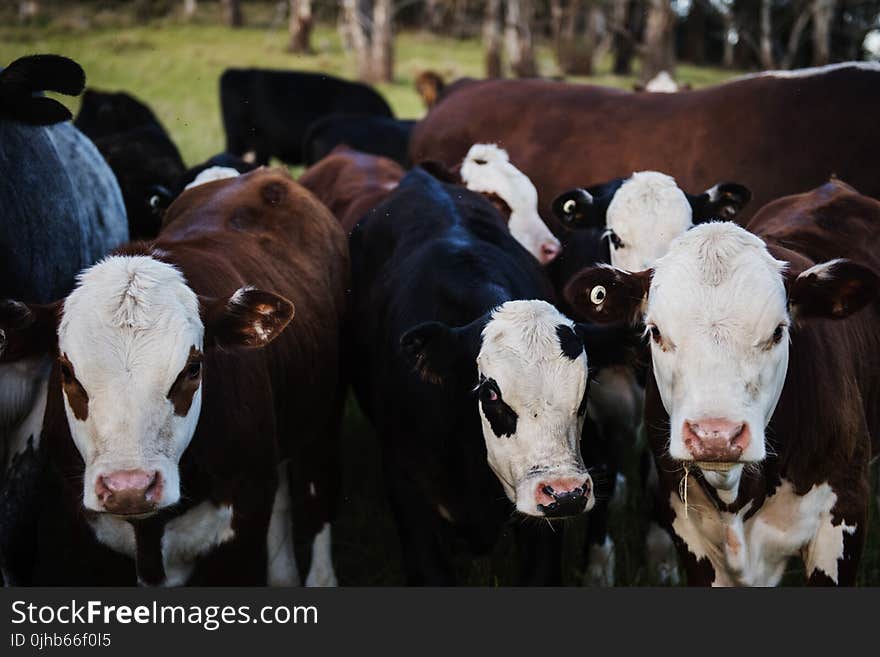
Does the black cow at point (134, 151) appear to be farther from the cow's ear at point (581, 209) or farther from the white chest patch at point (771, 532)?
the white chest patch at point (771, 532)

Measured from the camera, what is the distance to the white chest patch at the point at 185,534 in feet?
13.3

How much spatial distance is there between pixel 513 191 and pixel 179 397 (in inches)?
147

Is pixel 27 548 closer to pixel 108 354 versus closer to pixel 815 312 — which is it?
pixel 108 354

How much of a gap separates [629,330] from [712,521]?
0.73 meters

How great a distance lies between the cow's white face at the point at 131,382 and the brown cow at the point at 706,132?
410cm

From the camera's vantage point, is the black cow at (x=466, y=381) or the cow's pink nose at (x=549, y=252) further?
the cow's pink nose at (x=549, y=252)

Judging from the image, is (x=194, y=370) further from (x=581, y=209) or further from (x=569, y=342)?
(x=581, y=209)

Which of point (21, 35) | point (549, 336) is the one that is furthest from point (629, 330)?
point (21, 35)

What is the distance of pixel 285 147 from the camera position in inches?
690

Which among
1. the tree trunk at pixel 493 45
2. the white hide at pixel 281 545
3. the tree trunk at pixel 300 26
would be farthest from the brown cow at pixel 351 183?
the tree trunk at pixel 300 26

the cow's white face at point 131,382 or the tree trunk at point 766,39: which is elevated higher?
the cow's white face at point 131,382

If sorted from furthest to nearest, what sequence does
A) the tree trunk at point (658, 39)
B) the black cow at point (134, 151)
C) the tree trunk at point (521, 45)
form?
the tree trunk at point (521, 45), the tree trunk at point (658, 39), the black cow at point (134, 151)

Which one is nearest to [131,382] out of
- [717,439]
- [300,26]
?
[717,439]

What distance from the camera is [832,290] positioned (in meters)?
3.92
